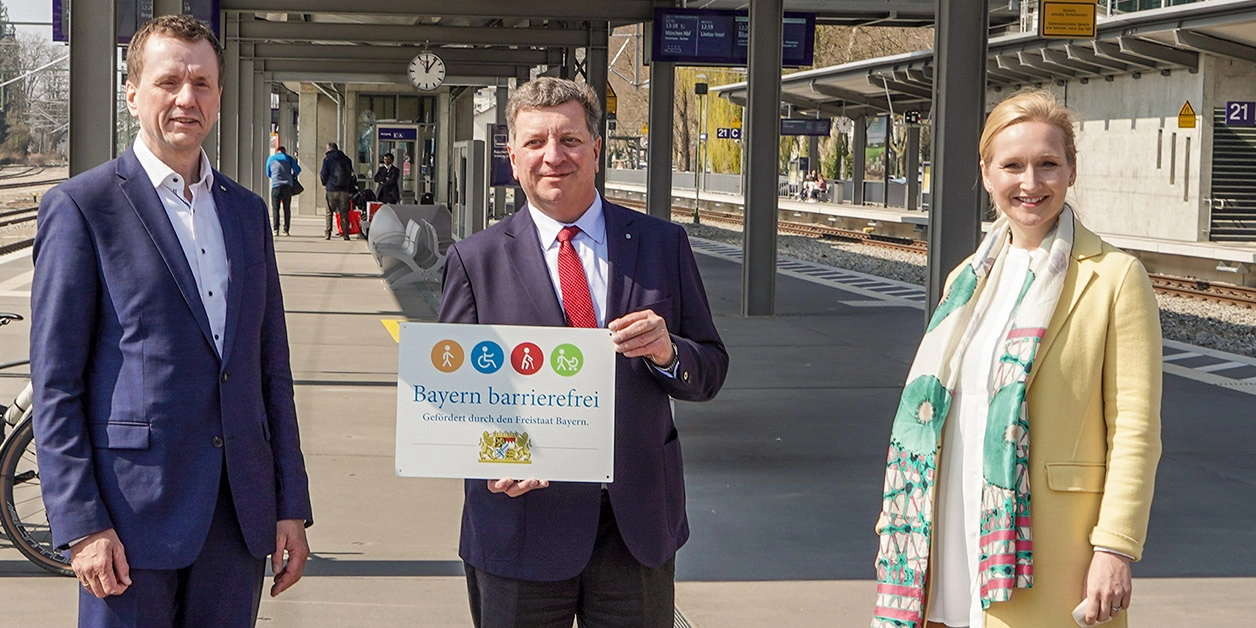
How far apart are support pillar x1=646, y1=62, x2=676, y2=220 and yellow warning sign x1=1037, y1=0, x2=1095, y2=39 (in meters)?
6.39

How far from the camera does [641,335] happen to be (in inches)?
121

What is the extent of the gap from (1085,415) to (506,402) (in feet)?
3.83

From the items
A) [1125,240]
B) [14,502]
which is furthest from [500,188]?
[14,502]

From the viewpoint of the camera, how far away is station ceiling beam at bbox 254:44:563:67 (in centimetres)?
2837

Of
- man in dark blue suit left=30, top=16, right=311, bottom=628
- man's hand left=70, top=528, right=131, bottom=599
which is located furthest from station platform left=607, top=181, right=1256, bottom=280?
man's hand left=70, top=528, right=131, bottom=599

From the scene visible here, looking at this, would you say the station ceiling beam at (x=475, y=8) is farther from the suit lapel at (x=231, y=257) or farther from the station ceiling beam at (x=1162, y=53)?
the suit lapel at (x=231, y=257)

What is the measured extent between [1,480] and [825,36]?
58072mm

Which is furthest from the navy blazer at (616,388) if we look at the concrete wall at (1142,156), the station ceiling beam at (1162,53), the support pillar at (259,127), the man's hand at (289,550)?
the support pillar at (259,127)

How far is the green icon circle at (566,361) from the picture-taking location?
3.18 meters

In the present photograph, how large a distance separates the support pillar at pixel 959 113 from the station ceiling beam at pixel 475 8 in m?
9.12

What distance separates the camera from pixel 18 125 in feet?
27.4

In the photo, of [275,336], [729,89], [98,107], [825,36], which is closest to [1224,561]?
[275,336]

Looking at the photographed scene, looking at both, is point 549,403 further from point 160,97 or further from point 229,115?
point 229,115

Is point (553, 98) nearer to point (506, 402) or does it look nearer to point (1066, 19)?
point (506, 402)
